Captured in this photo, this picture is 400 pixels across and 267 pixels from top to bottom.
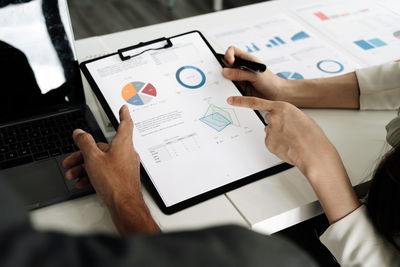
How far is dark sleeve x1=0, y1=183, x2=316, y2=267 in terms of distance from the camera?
25 centimetres

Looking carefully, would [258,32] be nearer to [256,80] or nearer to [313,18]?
[313,18]

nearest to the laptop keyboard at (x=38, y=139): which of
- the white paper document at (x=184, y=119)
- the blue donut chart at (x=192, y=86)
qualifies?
the white paper document at (x=184, y=119)

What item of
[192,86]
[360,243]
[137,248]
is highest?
[137,248]

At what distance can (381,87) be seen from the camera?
992 mm

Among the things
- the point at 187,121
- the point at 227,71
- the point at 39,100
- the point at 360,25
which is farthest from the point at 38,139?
the point at 360,25

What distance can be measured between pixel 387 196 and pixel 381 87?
1.18 feet

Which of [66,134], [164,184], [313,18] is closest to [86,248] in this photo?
[164,184]

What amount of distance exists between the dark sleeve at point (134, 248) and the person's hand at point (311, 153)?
19.7 inches

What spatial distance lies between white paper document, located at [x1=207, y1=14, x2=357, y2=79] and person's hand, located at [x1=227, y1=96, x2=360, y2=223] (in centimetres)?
26

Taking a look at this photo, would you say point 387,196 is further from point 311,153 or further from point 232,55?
point 232,55

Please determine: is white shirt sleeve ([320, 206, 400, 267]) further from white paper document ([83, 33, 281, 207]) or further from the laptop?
the laptop

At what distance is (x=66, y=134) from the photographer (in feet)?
2.88

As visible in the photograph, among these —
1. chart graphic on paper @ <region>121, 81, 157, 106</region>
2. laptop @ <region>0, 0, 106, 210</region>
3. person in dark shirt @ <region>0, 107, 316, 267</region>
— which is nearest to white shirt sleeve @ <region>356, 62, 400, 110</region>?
chart graphic on paper @ <region>121, 81, 157, 106</region>

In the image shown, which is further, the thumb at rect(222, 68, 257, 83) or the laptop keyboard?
the thumb at rect(222, 68, 257, 83)
